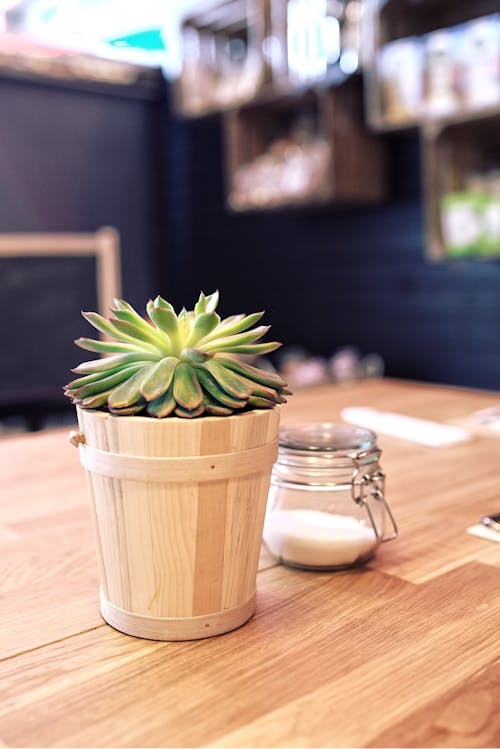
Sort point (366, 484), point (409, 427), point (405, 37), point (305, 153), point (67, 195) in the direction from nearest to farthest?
point (366, 484)
point (409, 427)
point (405, 37)
point (305, 153)
point (67, 195)

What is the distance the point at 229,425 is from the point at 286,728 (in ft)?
0.79

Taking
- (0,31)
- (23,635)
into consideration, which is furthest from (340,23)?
(23,635)

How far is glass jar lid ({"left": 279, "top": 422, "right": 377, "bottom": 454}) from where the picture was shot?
878 millimetres

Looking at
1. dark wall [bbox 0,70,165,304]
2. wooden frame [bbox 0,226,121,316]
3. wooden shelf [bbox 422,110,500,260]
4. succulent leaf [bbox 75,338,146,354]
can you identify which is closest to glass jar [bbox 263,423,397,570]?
succulent leaf [bbox 75,338,146,354]

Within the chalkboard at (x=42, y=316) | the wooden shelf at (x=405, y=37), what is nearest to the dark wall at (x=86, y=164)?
the chalkboard at (x=42, y=316)

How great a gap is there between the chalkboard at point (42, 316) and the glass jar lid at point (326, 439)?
1987 millimetres

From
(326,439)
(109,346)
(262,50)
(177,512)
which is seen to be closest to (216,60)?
(262,50)

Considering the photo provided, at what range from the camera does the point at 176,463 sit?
0.68 meters

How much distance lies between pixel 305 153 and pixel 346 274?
0.55 meters

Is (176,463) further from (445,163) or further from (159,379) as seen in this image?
(445,163)

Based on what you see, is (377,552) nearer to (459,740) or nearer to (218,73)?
(459,740)

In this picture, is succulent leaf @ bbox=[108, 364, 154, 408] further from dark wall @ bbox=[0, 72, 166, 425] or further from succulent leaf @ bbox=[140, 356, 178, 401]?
dark wall @ bbox=[0, 72, 166, 425]

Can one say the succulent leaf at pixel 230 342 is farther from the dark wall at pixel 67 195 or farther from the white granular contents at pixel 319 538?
the dark wall at pixel 67 195

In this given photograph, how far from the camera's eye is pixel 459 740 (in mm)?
578
